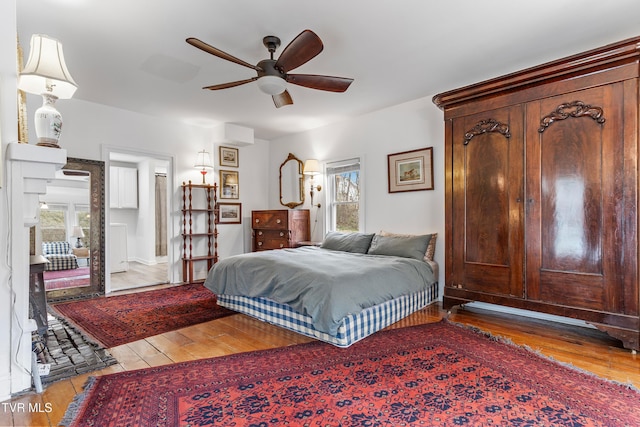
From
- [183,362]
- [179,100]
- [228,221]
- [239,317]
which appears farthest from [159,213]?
[183,362]

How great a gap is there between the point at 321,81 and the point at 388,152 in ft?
6.12

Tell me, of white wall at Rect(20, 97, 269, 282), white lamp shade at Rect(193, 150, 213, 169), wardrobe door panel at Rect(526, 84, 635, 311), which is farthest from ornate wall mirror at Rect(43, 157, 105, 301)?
wardrobe door panel at Rect(526, 84, 635, 311)

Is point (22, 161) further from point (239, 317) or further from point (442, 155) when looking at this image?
point (442, 155)

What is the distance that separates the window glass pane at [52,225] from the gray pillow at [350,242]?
3.41m

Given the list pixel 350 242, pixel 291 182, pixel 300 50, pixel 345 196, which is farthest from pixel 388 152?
pixel 300 50

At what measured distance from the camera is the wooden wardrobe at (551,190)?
2.32m

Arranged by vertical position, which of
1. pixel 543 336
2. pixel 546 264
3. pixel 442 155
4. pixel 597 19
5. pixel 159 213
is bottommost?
pixel 543 336

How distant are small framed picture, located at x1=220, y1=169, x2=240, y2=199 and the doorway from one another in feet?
2.63

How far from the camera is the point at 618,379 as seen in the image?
6.55 ft

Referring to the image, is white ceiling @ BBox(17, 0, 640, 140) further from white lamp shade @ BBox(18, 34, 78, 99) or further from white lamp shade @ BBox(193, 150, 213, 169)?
white lamp shade @ BBox(193, 150, 213, 169)

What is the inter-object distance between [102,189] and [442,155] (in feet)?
14.4

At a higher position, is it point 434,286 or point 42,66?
point 42,66

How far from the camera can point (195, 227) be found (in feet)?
17.7

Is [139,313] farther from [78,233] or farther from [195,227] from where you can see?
[195,227]
